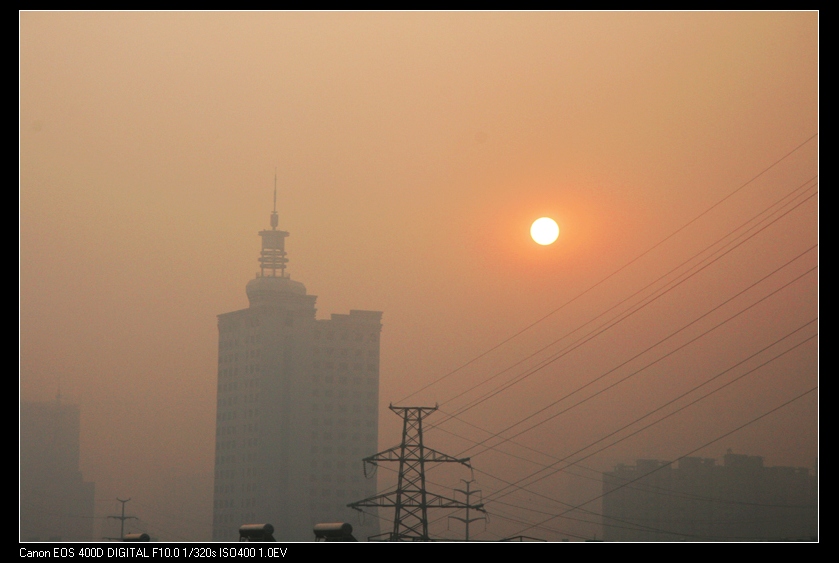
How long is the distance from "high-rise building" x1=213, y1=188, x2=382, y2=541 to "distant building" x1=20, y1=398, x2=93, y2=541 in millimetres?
19476

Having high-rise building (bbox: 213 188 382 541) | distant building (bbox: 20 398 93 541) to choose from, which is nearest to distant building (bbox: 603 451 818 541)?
high-rise building (bbox: 213 188 382 541)

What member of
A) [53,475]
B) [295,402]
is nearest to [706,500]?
[295,402]

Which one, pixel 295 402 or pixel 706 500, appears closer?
pixel 706 500

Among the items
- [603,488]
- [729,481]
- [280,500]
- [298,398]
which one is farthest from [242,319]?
[729,481]

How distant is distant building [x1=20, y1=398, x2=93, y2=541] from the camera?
143 metres

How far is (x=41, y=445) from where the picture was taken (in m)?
164

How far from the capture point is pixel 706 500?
399 feet

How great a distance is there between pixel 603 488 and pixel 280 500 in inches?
1890

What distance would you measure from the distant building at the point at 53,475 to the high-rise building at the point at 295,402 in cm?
1948

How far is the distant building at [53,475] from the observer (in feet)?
469

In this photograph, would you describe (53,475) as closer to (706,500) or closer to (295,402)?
(295,402)

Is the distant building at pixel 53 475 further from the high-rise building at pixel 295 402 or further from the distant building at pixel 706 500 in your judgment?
the distant building at pixel 706 500

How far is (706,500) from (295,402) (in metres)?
62.9
